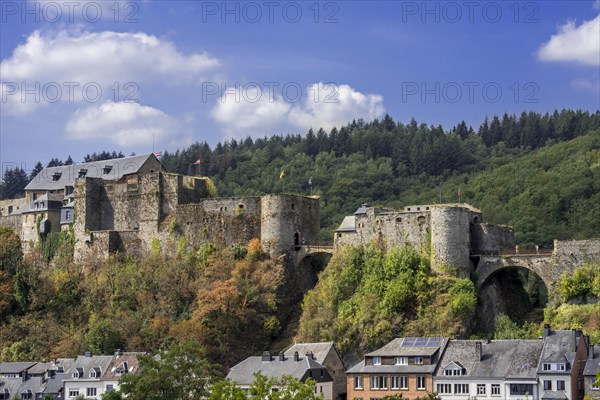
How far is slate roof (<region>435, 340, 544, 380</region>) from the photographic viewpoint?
2640 inches

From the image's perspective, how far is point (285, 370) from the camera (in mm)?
72750

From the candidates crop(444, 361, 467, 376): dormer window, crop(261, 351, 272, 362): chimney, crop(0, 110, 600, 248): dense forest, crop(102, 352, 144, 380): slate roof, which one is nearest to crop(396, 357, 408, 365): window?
crop(444, 361, 467, 376): dormer window

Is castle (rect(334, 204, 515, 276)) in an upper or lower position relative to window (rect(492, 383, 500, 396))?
upper

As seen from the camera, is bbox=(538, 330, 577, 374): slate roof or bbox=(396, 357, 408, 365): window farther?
bbox=(396, 357, 408, 365): window

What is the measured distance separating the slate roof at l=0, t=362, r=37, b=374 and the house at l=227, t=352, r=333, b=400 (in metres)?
16.0

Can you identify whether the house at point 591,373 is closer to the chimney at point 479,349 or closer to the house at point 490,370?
the house at point 490,370

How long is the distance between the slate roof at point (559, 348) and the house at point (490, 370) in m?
0.67

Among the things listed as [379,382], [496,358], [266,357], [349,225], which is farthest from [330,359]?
[349,225]

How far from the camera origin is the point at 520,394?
66.5 metres

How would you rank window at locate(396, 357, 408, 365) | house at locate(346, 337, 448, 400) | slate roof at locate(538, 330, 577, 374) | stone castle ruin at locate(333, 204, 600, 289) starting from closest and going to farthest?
slate roof at locate(538, 330, 577, 374) < house at locate(346, 337, 448, 400) < window at locate(396, 357, 408, 365) < stone castle ruin at locate(333, 204, 600, 289)

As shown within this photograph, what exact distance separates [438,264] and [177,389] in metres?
19.5

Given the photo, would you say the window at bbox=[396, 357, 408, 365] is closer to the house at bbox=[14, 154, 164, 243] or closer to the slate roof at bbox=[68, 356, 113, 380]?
the slate roof at bbox=[68, 356, 113, 380]

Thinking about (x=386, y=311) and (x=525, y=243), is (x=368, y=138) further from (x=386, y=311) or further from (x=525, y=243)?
(x=386, y=311)

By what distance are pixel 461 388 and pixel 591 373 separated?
757 cm
